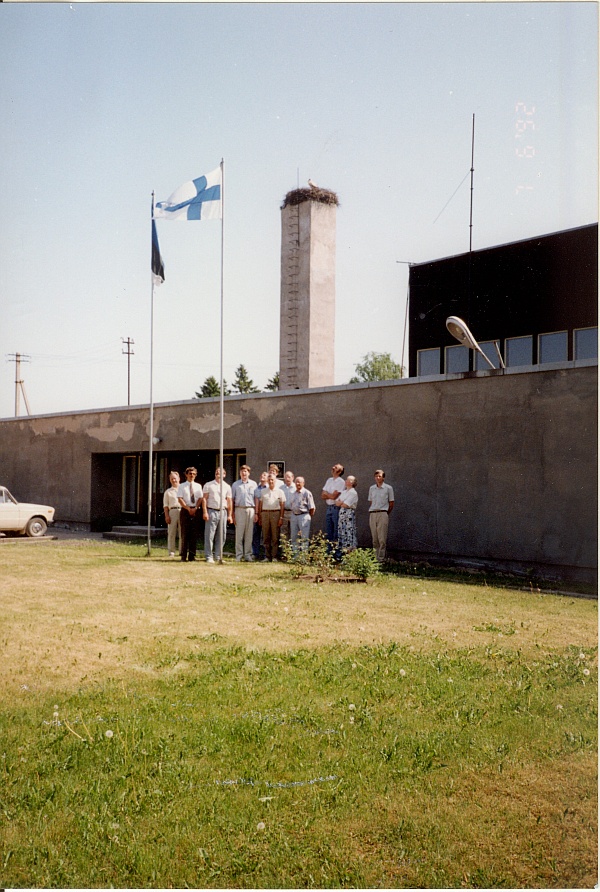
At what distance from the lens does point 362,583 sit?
34.9ft

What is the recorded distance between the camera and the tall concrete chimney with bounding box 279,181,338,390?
20.7m

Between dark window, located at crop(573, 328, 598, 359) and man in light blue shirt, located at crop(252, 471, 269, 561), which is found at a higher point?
dark window, located at crop(573, 328, 598, 359)

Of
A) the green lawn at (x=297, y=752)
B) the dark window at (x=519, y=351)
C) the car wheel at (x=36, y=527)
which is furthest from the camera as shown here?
the car wheel at (x=36, y=527)

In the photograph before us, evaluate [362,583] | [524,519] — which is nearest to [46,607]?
[362,583]

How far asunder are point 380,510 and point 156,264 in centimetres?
575

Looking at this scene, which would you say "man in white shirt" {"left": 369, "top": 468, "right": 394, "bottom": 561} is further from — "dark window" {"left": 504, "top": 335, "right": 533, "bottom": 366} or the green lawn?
the green lawn

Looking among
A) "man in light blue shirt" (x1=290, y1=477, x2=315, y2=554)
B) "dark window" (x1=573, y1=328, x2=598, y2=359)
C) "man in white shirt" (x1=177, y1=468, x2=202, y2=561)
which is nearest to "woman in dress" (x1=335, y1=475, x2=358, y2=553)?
"man in light blue shirt" (x1=290, y1=477, x2=315, y2=554)

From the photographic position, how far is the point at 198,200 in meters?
11.9

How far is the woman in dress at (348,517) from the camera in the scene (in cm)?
1295

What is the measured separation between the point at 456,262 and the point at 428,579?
8.90 m

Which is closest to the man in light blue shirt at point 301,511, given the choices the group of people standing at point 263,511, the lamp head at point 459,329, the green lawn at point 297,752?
the group of people standing at point 263,511

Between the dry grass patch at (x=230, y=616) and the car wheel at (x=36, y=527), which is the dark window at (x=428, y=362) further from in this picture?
the car wheel at (x=36, y=527)

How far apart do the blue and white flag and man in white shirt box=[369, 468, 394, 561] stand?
5.06 m

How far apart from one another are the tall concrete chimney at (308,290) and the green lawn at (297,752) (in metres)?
13.7
